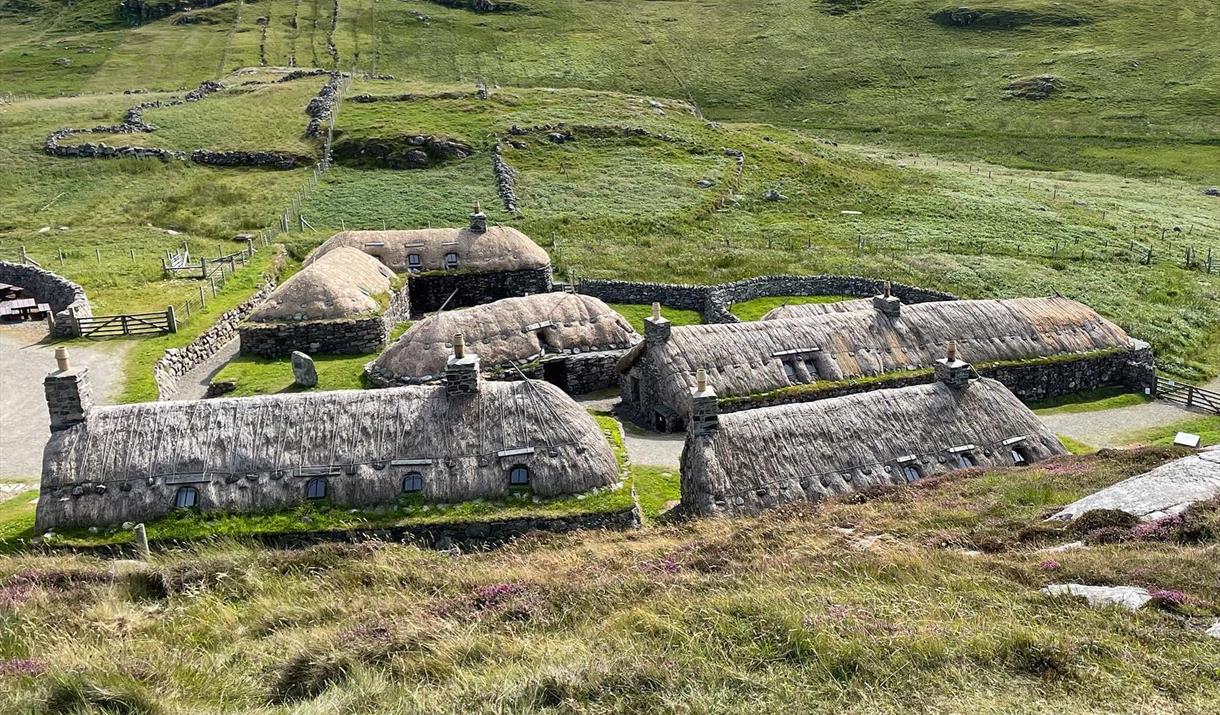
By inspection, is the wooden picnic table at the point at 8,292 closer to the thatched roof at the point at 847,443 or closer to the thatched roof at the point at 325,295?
the thatched roof at the point at 325,295

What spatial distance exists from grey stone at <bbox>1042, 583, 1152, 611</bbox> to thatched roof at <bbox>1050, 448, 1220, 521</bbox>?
475 centimetres

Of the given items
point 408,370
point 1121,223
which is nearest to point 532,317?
point 408,370

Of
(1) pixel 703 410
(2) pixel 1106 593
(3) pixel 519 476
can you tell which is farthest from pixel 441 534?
(2) pixel 1106 593

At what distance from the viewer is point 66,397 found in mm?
24641

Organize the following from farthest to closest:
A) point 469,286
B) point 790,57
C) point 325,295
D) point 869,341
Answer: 1. point 790,57
2. point 469,286
3. point 325,295
4. point 869,341

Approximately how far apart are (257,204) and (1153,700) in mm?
74527

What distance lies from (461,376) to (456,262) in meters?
29.7

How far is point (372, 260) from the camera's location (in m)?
51.5

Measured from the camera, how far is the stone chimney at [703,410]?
26.6 m

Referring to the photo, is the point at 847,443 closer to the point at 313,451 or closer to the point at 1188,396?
the point at 313,451

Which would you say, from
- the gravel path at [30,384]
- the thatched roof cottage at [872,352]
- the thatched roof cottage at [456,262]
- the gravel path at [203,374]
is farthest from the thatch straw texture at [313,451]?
the thatched roof cottage at [456,262]

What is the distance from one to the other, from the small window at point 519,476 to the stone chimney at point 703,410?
529 centimetres

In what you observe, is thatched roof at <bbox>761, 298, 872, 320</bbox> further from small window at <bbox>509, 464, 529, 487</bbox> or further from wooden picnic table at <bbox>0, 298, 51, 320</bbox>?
wooden picnic table at <bbox>0, 298, 51, 320</bbox>

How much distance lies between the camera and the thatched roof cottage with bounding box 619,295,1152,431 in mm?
36906
